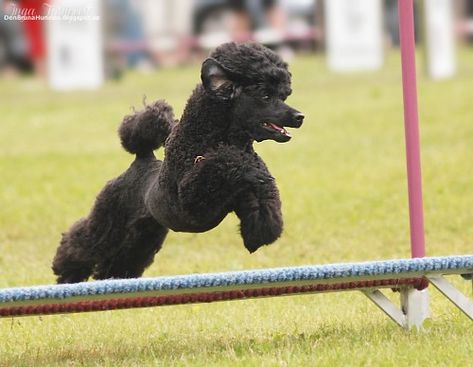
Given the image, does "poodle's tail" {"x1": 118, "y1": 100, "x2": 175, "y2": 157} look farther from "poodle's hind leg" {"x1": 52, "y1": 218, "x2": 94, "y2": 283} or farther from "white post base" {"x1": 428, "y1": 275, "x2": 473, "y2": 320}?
"white post base" {"x1": 428, "y1": 275, "x2": 473, "y2": 320}

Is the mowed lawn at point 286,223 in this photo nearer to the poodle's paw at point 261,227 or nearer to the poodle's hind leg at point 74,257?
the poodle's hind leg at point 74,257

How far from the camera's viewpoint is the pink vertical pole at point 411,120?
5.37 m

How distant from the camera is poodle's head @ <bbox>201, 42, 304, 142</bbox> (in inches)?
203

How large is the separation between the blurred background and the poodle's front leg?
12000 millimetres

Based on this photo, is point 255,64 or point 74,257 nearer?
point 255,64

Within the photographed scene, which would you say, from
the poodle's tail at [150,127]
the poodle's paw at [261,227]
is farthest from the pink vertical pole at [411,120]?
the poodle's tail at [150,127]

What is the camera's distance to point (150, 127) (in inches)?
232

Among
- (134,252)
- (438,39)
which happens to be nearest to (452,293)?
(134,252)

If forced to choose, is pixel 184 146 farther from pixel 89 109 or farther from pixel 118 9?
pixel 118 9

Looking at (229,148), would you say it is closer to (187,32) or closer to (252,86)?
(252,86)

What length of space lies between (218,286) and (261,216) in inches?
15.4

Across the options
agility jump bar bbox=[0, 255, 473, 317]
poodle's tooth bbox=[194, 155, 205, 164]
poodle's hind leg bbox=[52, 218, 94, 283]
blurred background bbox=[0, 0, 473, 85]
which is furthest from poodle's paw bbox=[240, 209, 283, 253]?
blurred background bbox=[0, 0, 473, 85]

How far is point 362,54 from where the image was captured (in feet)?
72.2

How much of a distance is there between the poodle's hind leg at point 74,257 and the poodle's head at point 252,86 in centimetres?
132
